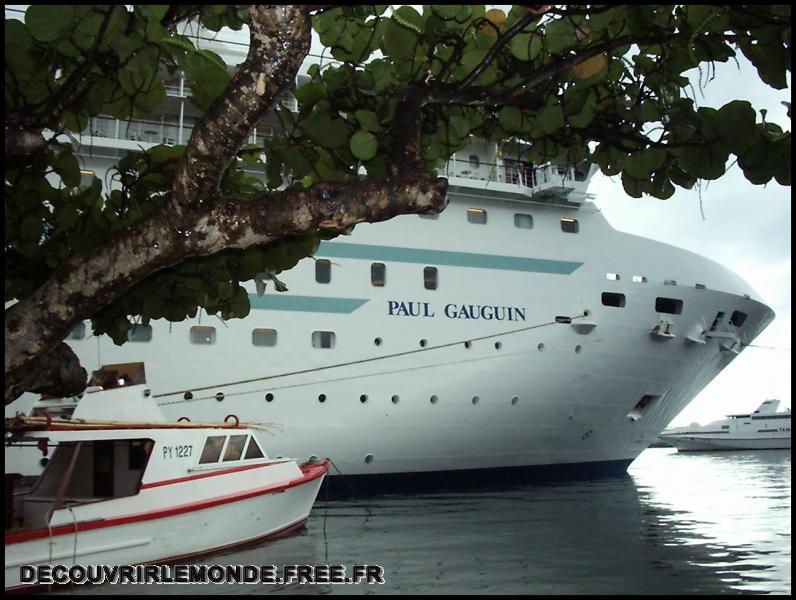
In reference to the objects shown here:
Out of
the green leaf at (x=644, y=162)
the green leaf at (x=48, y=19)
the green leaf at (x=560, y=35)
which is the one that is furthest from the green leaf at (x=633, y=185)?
the green leaf at (x=48, y=19)

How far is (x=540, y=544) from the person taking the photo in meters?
10.2

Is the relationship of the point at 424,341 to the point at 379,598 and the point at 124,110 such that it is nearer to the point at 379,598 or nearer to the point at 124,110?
the point at 379,598

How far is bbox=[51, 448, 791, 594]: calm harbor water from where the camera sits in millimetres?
7906

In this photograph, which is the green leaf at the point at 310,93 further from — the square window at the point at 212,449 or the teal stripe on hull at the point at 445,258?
the teal stripe on hull at the point at 445,258

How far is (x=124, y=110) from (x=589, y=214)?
15805mm

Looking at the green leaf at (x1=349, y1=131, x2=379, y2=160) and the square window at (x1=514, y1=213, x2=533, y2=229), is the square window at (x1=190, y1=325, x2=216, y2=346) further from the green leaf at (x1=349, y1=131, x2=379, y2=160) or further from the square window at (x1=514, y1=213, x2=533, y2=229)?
the green leaf at (x1=349, y1=131, x2=379, y2=160)

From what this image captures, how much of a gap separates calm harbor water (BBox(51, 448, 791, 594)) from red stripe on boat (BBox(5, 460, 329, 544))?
72 centimetres

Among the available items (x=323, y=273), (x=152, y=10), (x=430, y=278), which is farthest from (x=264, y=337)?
(x=152, y=10)

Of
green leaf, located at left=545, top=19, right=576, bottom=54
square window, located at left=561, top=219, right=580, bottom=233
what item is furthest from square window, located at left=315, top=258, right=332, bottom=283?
green leaf, located at left=545, top=19, right=576, bottom=54

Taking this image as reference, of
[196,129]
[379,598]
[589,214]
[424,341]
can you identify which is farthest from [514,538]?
[589,214]

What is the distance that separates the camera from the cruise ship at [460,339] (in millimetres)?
15375

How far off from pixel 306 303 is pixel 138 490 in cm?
697

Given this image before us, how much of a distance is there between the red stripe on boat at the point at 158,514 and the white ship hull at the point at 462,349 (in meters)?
3.69

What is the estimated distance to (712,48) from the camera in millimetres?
4547
